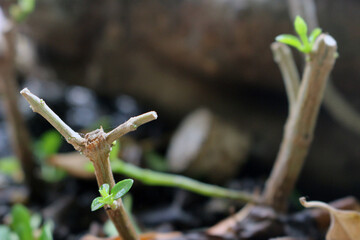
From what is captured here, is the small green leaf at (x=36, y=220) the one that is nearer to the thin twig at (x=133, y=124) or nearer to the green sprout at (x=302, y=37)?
the thin twig at (x=133, y=124)

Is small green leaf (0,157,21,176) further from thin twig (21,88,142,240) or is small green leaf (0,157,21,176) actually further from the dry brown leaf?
the dry brown leaf

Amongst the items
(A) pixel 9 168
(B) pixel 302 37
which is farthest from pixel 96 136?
(A) pixel 9 168

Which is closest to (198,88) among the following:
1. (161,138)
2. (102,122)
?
(161,138)

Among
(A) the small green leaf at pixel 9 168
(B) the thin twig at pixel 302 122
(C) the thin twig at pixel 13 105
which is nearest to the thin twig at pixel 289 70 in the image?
(B) the thin twig at pixel 302 122

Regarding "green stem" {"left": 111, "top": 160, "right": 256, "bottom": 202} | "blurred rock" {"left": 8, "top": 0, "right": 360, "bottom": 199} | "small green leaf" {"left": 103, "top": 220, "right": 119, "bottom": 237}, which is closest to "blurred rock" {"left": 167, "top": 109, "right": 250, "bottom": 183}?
"blurred rock" {"left": 8, "top": 0, "right": 360, "bottom": 199}

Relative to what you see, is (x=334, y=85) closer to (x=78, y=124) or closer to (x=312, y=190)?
(x=312, y=190)

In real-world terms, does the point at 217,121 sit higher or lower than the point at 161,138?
lower
